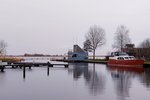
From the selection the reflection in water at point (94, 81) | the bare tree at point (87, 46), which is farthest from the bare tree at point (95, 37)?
the reflection in water at point (94, 81)

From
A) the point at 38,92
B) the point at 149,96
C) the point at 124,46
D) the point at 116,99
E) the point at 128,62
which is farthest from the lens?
the point at 124,46

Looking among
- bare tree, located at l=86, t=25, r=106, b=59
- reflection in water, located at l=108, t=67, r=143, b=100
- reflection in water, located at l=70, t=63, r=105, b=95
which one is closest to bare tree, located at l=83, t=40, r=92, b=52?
bare tree, located at l=86, t=25, r=106, b=59

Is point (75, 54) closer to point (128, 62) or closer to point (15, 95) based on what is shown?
point (128, 62)

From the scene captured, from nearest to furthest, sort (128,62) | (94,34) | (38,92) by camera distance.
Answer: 1. (38,92)
2. (128,62)
3. (94,34)

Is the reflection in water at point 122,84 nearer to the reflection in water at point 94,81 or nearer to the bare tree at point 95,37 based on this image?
the reflection in water at point 94,81

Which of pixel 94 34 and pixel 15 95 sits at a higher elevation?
pixel 94 34

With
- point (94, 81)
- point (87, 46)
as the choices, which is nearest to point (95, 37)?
point (87, 46)

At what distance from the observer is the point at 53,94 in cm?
1959

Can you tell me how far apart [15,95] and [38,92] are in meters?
1.97

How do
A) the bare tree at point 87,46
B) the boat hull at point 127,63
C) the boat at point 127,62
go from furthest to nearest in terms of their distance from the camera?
the bare tree at point 87,46 < the boat at point 127,62 < the boat hull at point 127,63

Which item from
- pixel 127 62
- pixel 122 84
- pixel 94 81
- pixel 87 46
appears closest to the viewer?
pixel 122 84

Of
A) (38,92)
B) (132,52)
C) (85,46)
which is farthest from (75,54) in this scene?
(38,92)

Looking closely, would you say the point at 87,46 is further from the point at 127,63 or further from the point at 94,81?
the point at 94,81

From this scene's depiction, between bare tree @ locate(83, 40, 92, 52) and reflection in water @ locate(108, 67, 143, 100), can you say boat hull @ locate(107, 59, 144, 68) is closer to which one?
reflection in water @ locate(108, 67, 143, 100)
